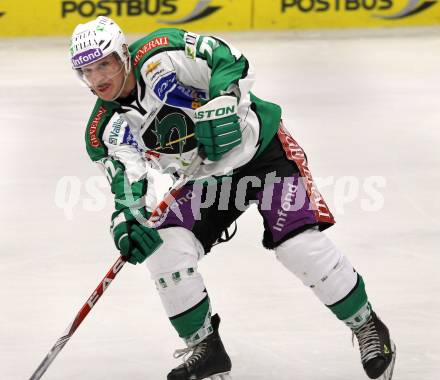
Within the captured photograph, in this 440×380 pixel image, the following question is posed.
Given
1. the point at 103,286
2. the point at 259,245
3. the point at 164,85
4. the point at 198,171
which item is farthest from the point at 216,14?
the point at 103,286

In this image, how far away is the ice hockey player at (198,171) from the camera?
3490 mm

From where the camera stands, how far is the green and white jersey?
3.52m

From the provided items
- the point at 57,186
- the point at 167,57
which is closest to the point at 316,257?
the point at 167,57

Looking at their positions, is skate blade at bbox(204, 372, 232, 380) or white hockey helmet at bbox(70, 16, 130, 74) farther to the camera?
skate blade at bbox(204, 372, 232, 380)

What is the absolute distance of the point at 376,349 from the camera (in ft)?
12.1

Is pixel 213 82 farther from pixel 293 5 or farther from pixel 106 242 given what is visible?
pixel 293 5

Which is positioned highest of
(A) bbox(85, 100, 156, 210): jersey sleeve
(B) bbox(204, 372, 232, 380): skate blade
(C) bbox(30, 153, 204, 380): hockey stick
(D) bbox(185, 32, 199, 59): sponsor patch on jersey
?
(D) bbox(185, 32, 199, 59): sponsor patch on jersey

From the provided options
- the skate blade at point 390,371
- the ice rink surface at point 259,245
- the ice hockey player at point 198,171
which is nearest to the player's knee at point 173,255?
the ice hockey player at point 198,171

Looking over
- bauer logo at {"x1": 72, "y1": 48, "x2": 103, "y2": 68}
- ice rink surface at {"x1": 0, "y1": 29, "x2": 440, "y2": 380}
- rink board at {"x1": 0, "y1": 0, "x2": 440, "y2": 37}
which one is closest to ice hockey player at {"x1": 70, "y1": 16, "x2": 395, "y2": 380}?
bauer logo at {"x1": 72, "y1": 48, "x2": 103, "y2": 68}

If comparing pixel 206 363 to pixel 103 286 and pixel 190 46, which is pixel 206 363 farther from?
pixel 190 46

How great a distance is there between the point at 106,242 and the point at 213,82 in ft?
6.26

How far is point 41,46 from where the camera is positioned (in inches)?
383

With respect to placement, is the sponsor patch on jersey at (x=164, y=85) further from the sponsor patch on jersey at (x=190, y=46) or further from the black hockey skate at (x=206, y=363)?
the black hockey skate at (x=206, y=363)

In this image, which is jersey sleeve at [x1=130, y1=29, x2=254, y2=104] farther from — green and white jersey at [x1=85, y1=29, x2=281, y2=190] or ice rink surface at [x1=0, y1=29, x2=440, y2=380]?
ice rink surface at [x1=0, y1=29, x2=440, y2=380]
